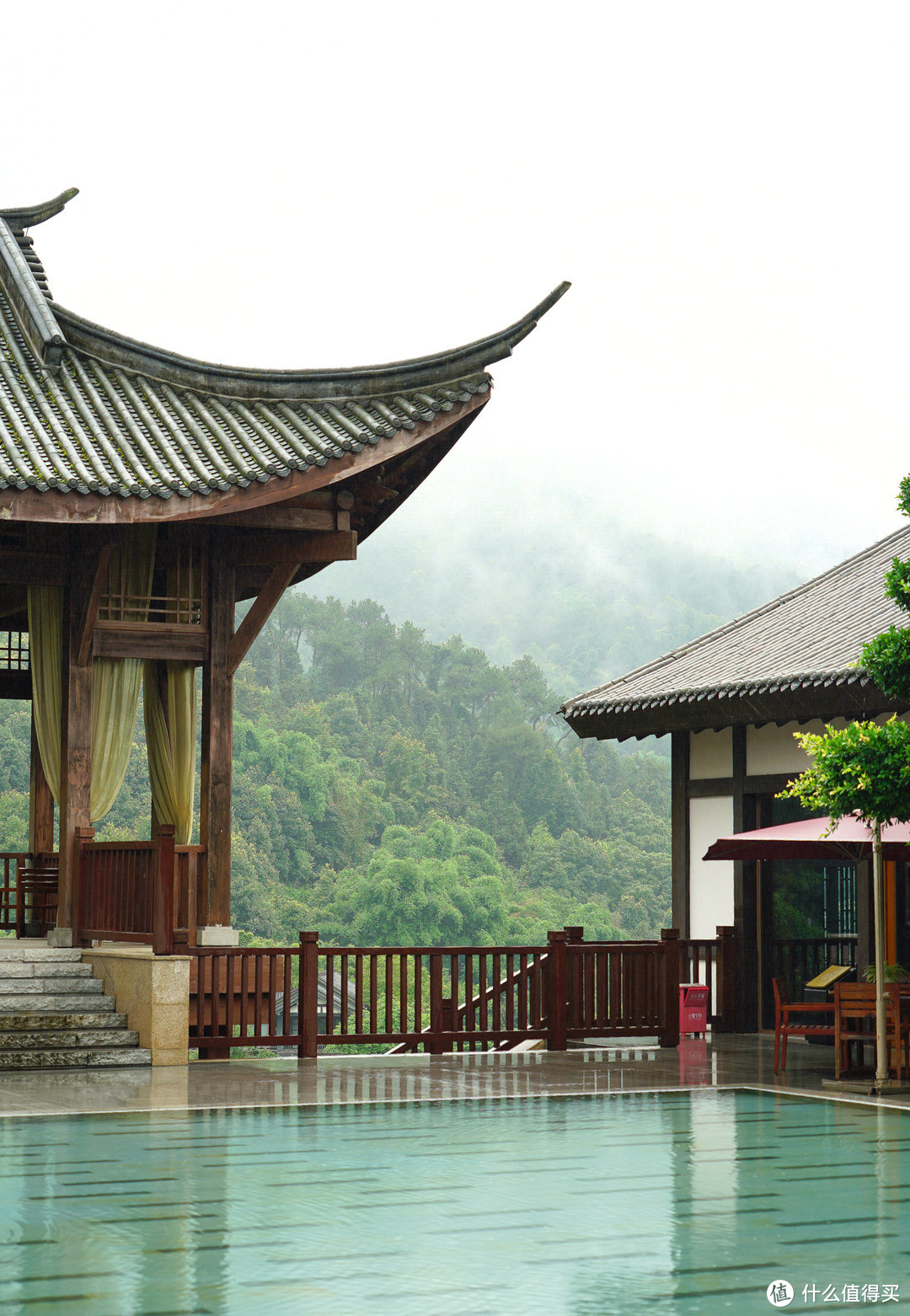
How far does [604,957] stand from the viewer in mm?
12086

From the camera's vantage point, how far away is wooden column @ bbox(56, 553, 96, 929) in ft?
39.0

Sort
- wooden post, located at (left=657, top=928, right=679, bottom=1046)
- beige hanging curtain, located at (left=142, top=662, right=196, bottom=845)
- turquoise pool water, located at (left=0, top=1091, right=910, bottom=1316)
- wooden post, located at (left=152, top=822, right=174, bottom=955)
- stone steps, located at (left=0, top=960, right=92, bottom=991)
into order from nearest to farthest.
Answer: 1. turquoise pool water, located at (left=0, top=1091, right=910, bottom=1316)
2. wooden post, located at (left=152, top=822, right=174, bottom=955)
3. stone steps, located at (left=0, top=960, right=92, bottom=991)
4. wooden post, located at (left=657, top=928, right=679, bottom=1046)
5. beige hanging curtain, located at (left=142, top=662, right=196, bottom=845)

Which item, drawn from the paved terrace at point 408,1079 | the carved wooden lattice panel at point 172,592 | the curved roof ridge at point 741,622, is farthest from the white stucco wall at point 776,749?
the carved wooden lattice panel at point 172,592

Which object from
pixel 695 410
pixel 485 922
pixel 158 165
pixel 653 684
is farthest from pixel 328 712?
pixel 653 684

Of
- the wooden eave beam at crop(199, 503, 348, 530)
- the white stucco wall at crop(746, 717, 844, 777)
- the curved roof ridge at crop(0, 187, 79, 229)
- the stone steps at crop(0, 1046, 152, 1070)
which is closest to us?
the stone steps at crop(0, 1046, 152, 1070)

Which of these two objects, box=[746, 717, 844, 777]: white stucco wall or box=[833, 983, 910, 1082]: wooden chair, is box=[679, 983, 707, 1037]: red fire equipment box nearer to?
box=[746, 717, 844, 777]: white stucco wall

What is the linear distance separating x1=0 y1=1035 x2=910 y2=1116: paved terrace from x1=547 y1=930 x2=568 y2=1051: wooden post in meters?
0.11

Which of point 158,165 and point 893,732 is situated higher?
point 158,165

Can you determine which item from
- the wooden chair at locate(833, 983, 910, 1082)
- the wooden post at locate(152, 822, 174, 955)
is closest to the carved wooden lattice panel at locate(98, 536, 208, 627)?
the wooden post at locate(152, 822, 174, 955)

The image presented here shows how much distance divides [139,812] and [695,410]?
6322cm

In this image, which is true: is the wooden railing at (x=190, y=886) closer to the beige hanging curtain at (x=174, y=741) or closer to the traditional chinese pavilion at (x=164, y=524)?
the traditional chinese pavilion at (x=164, y=524)

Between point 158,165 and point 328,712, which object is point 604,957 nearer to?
point 328,712

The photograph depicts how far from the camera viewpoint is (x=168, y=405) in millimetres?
13086

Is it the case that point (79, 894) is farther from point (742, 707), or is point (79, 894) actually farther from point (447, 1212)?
point (447, 1212)
